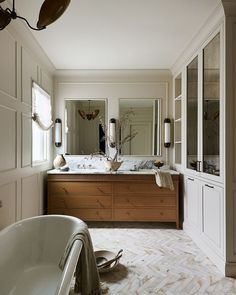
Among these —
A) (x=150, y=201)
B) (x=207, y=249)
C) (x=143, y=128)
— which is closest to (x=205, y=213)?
(x=207, y=249)

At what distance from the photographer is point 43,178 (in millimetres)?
3838

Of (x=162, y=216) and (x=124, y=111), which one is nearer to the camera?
(x=162, y=216)

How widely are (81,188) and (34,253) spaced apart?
154cm

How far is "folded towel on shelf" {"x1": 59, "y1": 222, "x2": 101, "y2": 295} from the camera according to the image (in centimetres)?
185

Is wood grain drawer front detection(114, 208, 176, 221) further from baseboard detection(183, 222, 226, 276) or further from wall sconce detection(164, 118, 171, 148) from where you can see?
wall sconce detection(164, 118, 171, 148)

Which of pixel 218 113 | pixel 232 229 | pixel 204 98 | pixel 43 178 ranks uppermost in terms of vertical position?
pixel 204 98

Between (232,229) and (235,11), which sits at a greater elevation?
(235,11)

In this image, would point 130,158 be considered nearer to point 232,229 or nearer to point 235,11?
point 232,229

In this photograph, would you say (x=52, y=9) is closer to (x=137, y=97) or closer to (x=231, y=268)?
(x=231, y=268)

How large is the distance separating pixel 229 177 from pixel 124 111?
2.49m

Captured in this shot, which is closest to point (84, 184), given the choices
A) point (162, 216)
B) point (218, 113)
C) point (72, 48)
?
point (162, 216)

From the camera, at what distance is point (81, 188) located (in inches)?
151

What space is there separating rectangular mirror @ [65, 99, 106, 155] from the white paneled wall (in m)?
1.01

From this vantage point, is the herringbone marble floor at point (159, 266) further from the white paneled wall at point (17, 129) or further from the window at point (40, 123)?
the window at point (40, 123)
